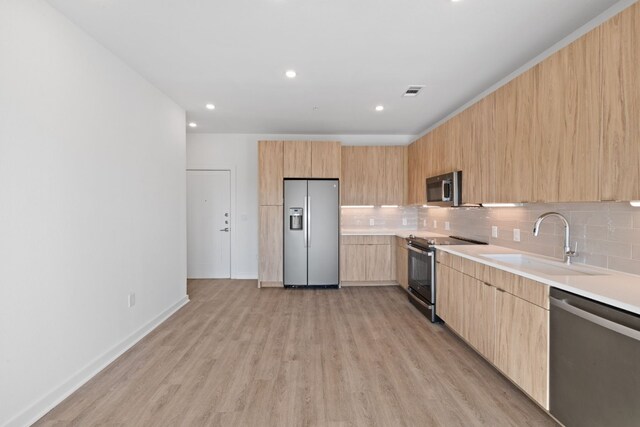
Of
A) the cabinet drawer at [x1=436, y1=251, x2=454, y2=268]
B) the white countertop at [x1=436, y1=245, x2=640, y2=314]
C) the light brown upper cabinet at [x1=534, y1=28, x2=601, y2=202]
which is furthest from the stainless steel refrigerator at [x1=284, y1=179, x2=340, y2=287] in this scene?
the light brown upper cabinet at [x1=534, y1=28, x2=601, y2=202]

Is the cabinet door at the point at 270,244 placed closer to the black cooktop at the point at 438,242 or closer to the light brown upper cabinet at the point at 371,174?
the light brown upper cabinet at the point at 371,174

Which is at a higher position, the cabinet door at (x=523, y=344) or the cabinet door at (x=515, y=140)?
the cabinet door at (x=515, y=140)

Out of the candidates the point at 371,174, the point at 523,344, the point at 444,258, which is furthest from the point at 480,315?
the point at 371,174

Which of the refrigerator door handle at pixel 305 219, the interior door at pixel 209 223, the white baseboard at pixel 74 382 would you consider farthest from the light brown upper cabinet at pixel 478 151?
the interior door at pixel 209 223

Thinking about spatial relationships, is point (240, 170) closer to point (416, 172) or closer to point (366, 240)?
point (366, 240)

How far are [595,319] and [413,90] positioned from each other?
2.87 meters

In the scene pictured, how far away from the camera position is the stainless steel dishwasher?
146cm

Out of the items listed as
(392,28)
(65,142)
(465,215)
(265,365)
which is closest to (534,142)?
(392,28)

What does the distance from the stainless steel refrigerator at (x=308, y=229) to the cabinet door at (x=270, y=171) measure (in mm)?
137

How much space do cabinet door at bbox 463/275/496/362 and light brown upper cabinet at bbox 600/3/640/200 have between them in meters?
1.11

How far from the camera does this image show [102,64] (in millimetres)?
2775

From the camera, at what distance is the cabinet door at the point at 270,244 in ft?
17.4

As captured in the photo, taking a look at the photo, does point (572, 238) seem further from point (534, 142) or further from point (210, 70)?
point (210, 70)

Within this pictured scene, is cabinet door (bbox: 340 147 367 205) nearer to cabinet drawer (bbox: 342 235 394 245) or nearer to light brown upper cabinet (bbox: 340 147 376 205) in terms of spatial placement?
light brown upper cabinet (bbox: 340 147 376 205)
